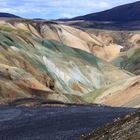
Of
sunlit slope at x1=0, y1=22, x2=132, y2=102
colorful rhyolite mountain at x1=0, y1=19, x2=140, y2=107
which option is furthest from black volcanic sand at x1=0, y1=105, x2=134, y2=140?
sunlit slope at x1=0, y1=22, x2=132, y2=102

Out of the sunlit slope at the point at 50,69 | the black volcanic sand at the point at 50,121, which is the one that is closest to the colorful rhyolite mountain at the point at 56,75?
the sunlit slope at the point at 50,69

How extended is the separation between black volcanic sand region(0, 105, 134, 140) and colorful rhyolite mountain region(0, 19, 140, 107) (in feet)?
52.3

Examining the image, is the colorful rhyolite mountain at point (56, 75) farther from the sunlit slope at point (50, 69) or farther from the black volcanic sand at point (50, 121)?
the black volcanic sand at point (50, 121)

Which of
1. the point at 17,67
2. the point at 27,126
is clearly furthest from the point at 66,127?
the point at 17,67

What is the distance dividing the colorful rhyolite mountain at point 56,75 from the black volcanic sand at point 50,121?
15951 mm

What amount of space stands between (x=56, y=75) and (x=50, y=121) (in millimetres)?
64385

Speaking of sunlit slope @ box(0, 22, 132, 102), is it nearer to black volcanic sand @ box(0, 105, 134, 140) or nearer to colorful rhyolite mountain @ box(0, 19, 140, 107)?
colorful rhyolite mountain @ box(0, 19, 140, 107)

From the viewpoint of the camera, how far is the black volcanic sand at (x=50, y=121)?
206 feet

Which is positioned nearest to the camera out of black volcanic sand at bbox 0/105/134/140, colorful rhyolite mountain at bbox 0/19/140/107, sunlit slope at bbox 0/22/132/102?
black volcanic sand at bbox 0/105/134/140

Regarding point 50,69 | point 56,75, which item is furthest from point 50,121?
point 50,69

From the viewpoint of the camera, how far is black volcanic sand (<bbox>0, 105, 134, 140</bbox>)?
2468 inches

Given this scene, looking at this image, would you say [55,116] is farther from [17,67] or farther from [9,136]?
[17,67]

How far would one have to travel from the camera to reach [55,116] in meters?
83.4

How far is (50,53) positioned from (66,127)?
87633 millimetres
